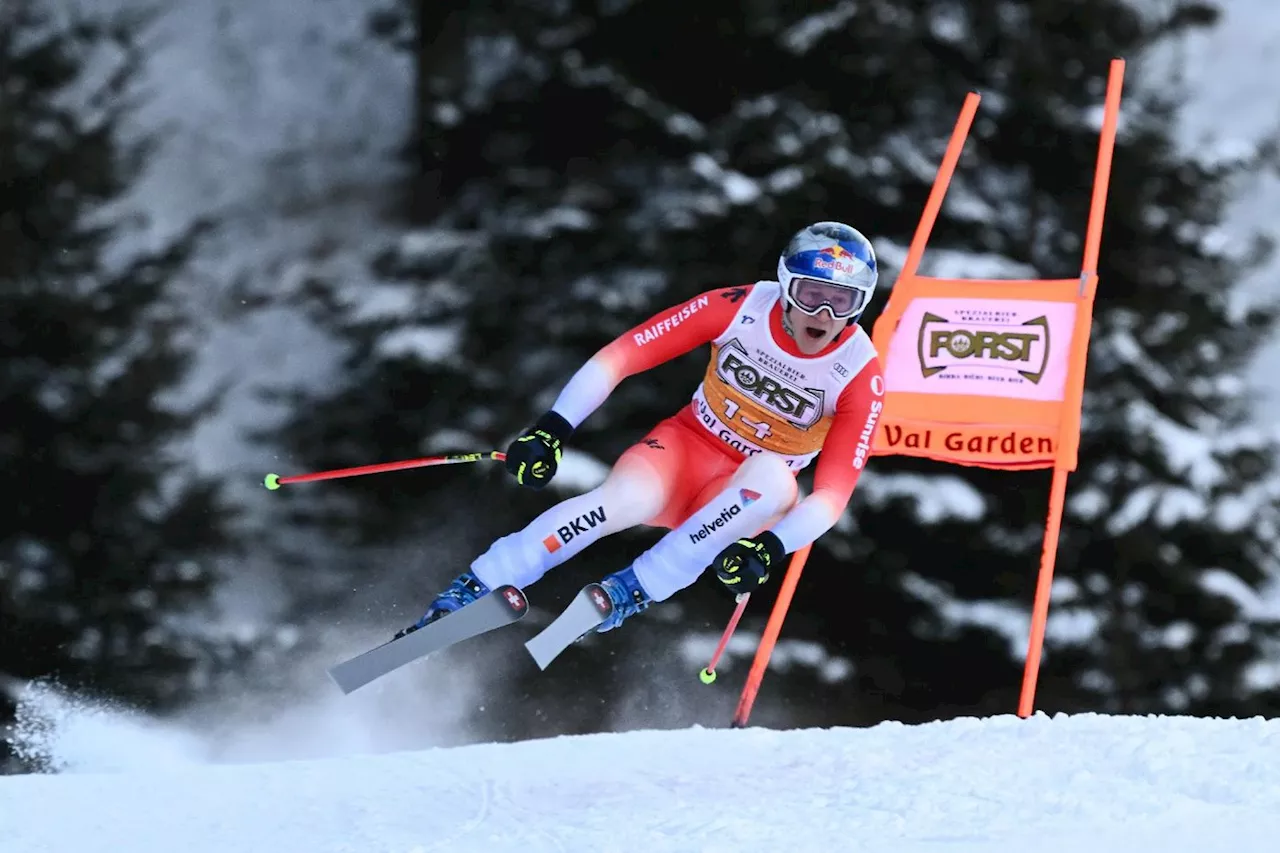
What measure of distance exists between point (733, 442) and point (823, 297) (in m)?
0.50

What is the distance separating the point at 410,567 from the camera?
6117 mm

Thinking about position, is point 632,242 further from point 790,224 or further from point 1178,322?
point 1178,322

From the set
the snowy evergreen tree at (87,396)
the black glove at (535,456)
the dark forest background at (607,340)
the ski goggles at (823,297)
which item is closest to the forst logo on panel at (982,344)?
the ski goggles at (823,297)

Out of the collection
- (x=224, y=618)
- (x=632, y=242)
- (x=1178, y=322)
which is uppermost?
(x=632, y=242)

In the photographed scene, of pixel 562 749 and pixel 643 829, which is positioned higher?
pixel 643 829

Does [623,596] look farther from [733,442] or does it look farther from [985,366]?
[985,366]

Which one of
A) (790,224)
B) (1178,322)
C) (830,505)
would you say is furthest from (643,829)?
(1178,322)

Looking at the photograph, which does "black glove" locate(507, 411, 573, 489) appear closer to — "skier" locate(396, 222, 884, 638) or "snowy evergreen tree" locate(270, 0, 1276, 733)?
"skier" locate(396, 222, 884, 638)

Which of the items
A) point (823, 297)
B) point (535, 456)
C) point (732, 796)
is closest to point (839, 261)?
point (823, 297)

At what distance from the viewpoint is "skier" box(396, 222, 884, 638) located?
370 centimetres

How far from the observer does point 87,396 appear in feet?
19.4

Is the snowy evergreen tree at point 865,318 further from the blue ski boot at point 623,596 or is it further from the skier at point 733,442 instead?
the blue ski boot at point 623,596

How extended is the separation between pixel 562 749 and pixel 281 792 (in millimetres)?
906

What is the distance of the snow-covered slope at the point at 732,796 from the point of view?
10.5ft
